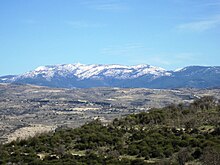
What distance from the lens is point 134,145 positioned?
38094mm

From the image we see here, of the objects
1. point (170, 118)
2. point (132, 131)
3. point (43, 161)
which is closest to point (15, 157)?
point (43, 161)

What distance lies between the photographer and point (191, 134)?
4106 cm

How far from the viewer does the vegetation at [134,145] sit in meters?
32.6

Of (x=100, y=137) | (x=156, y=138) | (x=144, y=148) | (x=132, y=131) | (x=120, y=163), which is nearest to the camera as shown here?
(x=120, y=163)

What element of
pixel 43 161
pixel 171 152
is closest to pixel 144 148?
pixel 171 152

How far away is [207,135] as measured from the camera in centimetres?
3825

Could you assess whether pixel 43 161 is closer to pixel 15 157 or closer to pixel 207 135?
pixel 15 157

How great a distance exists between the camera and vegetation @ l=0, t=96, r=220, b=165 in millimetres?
32594

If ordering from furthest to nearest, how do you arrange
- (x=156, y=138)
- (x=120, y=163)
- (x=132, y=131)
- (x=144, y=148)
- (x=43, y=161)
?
(x=132, y=131)
(x=156, y=138)
(x=144, y=148)
(x=43, y=161)
(x=120, y=163)

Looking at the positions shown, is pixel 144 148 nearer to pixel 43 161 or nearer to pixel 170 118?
pixel 43 161

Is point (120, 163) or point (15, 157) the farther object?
point (15, 157)

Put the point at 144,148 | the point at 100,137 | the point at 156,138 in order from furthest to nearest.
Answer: the point at 100,137 → the point at 156,138 → the point at 144,148

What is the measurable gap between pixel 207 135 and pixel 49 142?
1622 cm

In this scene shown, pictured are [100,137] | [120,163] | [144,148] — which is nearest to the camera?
[120,163]
